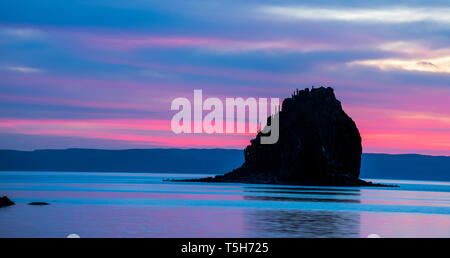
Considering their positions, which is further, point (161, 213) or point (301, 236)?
point (161, 213)

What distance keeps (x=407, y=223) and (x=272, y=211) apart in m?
20.0

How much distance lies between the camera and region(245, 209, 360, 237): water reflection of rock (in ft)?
193

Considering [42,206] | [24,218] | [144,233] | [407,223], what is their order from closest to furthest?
[144,233]
[24,218]
[407,223]
[42,206]

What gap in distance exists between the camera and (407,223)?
75000mm

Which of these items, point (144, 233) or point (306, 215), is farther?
point (306, 215)

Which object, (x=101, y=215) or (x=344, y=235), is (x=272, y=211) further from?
(x=344, y=235)

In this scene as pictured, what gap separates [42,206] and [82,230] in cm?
3289

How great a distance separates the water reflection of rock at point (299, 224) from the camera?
58.9m

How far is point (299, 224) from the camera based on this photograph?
67.9 meters
